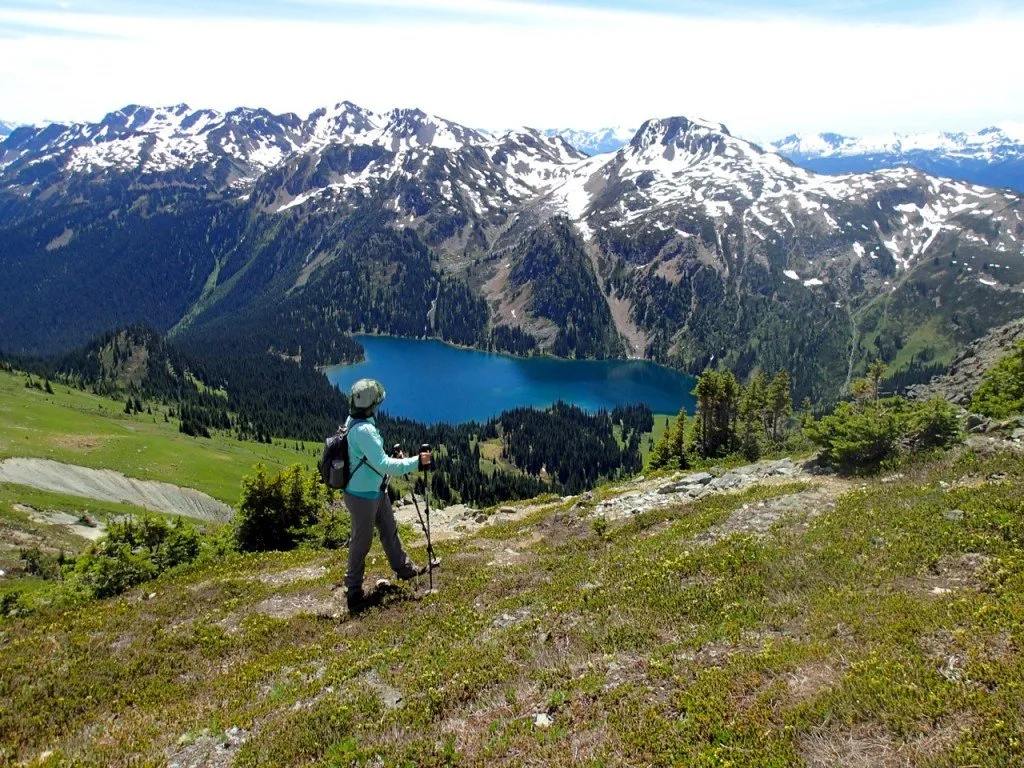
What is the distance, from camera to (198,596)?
1773cm

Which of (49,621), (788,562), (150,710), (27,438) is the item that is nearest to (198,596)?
(49,621)

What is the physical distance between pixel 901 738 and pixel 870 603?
4639 millimetres

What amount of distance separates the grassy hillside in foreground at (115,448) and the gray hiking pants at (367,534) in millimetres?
63922

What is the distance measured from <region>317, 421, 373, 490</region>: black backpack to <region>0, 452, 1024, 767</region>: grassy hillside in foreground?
12.4 feet

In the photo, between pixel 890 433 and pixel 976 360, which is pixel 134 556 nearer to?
pixel 890 433

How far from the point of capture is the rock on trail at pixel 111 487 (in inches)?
2699

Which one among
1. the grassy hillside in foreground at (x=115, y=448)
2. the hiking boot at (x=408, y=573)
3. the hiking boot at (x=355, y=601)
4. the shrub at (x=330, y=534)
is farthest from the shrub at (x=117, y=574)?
the grassy hillside in foreground at (x=115, y=448)

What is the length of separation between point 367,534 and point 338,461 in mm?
2187

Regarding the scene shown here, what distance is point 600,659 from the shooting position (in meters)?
11.8

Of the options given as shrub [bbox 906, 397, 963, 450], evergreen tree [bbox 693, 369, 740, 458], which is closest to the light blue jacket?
shrub [bbox 906, 397, 963, 450]

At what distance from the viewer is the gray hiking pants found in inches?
574

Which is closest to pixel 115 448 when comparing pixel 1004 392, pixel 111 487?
pixel 111 487

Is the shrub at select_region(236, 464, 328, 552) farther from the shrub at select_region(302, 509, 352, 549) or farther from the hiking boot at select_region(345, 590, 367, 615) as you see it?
the hiking boot at select_region(345, 590, 367, 615)

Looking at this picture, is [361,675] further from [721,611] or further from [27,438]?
[27,438]
